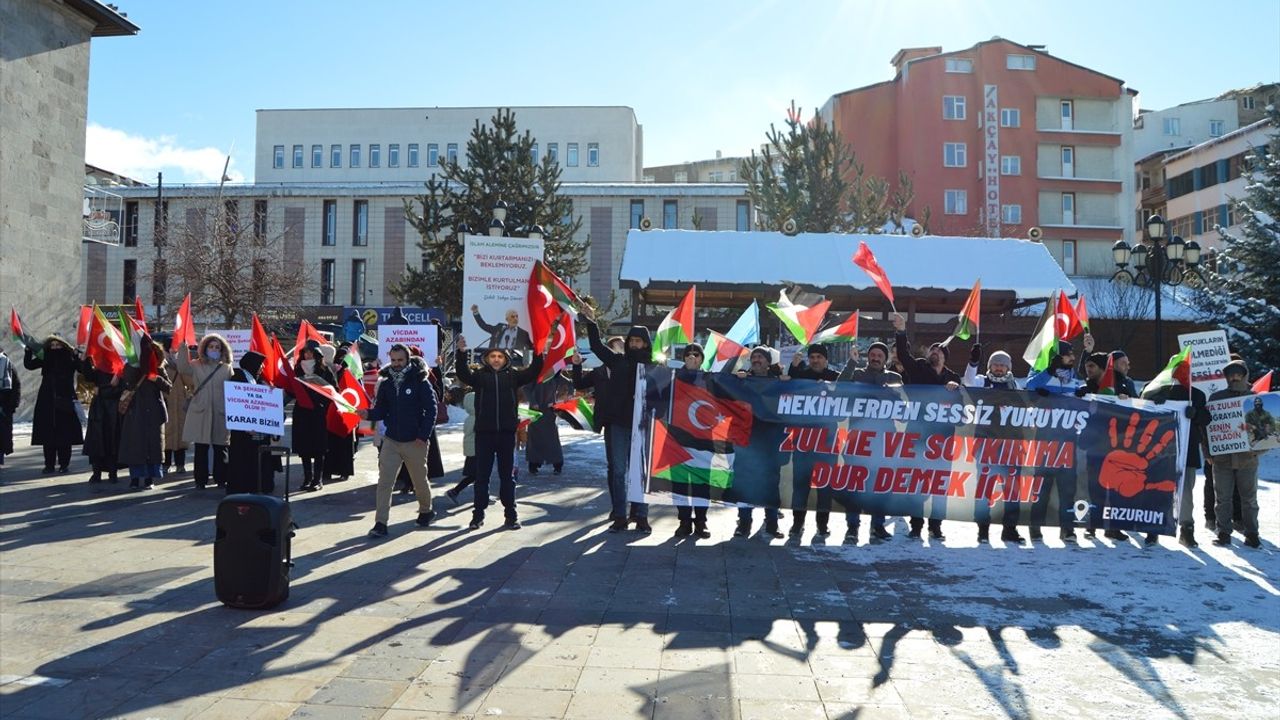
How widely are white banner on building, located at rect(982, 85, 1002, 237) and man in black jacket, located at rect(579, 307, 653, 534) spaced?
44773 mm

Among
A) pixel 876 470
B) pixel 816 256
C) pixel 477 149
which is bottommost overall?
pixel 876 470

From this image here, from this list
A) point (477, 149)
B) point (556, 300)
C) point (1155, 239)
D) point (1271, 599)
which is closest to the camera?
point (1271, 599)

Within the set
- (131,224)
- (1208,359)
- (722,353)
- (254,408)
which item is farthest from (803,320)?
(131,224)

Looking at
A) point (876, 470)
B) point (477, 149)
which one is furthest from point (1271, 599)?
point (477, 149)

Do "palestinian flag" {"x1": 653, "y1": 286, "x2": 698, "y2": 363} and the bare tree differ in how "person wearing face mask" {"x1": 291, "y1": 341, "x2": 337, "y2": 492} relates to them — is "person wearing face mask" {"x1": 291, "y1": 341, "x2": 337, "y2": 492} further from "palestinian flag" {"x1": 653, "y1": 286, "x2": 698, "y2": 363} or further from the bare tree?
the bare tree

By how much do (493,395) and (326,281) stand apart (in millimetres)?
42454

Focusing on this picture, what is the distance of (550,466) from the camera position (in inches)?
552

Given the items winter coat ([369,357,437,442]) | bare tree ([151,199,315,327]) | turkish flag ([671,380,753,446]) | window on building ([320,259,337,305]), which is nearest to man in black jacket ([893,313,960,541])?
turkish flag ([671,380,753,446])

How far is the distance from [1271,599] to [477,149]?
26917mm

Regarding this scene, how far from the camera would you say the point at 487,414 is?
865 cm

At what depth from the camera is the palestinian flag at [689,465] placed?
849 centimetres

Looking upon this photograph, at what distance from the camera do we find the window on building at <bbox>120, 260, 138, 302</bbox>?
153ft

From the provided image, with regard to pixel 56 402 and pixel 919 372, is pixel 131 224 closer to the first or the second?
pixel 56 402

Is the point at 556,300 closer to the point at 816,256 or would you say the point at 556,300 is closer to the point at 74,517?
the point at 74,517
